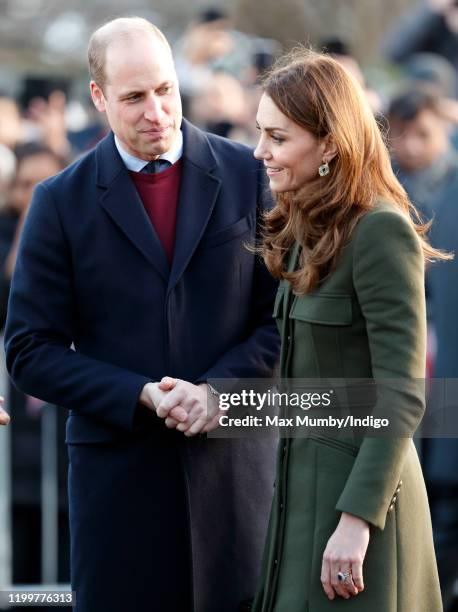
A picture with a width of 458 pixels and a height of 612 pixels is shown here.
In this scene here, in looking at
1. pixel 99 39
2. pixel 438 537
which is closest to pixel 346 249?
pixel 99 39

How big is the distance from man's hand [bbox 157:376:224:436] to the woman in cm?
31

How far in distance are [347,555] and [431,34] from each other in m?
7.70

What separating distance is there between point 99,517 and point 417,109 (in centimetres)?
356

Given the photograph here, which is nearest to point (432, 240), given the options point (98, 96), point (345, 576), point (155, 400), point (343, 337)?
point (98, 96)

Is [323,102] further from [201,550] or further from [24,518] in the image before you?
[24,518]

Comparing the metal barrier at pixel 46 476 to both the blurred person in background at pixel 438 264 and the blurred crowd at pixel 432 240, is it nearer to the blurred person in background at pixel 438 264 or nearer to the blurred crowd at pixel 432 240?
the blurred crowd at pixel 432 240

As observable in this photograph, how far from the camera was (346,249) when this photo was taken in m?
3.63

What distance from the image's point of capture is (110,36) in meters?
4.20

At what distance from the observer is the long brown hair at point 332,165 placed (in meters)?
3.66

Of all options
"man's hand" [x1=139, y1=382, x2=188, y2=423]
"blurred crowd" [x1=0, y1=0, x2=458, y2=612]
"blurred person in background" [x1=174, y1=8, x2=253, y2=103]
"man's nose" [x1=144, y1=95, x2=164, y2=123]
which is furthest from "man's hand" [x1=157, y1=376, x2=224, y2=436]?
"blurred person in background" [x1=174, y1=8, x2=253, y2=103]

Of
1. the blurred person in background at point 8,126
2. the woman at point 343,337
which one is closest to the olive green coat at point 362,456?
the woman at point 343,337

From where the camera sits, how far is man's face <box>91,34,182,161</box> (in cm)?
412

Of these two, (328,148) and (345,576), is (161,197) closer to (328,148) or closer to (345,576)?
(328,148)

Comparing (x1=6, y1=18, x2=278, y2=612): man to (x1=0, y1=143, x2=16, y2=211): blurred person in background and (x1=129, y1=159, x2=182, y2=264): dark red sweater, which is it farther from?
(x1=0, y1=143, x2=16, y2=211): blurred person in background
